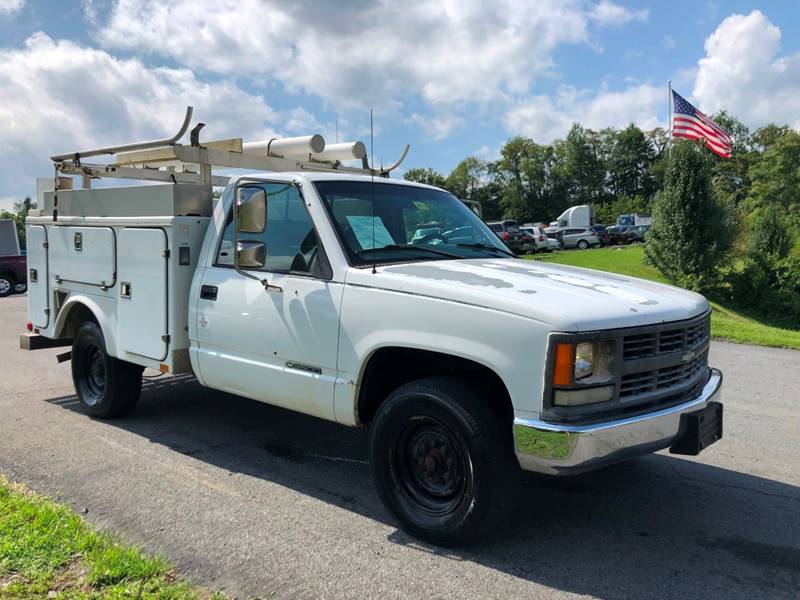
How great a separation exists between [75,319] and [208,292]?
2.32 metres

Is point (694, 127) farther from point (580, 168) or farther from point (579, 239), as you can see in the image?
point (580, 168)

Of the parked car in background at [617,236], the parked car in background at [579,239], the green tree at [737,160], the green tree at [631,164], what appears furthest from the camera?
the green tree at [631,164]

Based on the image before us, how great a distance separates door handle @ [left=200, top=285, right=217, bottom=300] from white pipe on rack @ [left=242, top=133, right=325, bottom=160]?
6.05 ft

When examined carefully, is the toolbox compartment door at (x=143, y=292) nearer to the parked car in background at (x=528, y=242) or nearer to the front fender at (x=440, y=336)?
the front fender at (x=440, y=336)

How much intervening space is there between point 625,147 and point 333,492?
364 feet

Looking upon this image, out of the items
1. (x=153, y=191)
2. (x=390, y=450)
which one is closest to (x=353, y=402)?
(x=390, y=450)

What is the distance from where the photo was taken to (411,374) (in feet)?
13.9

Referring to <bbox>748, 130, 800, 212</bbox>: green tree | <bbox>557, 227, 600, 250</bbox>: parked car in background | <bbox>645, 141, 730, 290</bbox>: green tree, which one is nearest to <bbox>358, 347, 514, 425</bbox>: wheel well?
<bbox>645, 141, 730, 290</bbox>: green tree

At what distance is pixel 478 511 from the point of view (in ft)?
11.5

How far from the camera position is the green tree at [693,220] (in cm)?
2350

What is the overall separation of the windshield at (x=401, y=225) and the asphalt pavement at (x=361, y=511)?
5.32ft

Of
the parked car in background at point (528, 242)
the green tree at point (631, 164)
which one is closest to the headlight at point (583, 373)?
the parked car in background at point (528, 242)

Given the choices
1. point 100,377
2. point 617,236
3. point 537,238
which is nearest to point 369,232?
point 100,377

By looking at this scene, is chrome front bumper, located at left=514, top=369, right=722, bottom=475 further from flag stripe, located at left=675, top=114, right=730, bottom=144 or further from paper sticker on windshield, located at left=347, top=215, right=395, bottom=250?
flag stripe, located at left=675, top=114, right=730, bottom=144
